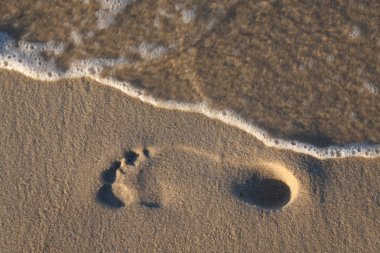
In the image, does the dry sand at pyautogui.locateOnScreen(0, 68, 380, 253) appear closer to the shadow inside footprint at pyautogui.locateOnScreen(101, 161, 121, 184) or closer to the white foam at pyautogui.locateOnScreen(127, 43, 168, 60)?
the shadow inside footprint at pyautogui.locateOnScreen(101, 161, 121, 184)

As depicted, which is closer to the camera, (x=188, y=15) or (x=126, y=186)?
(x=126, y=186)

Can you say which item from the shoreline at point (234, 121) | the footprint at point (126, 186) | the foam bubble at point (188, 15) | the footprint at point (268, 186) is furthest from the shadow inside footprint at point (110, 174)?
the foam bubble at point (188, 15)

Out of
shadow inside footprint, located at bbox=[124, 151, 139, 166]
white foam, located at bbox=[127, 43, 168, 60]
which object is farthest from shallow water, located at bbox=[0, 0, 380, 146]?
shadow inside footprint, located at bbox=[124, 151, 139, 166]

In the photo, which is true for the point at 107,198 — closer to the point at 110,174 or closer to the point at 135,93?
the point at 110,174

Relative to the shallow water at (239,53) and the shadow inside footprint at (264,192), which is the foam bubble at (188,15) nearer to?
the shallow water at (239,53)

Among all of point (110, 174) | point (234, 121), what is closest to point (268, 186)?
point (234, 121)

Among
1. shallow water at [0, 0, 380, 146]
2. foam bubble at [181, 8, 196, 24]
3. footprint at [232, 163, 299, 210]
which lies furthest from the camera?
foam bubble at [181, 8, 196, 24]

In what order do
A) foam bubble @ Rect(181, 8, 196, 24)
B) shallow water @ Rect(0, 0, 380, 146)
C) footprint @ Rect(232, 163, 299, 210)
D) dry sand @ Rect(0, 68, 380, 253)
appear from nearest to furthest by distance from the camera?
dry sand @ Rect(0, 68, 380, 253), footprint @ Rect(232, 163, 299, 210), shallow water @ Rect(0, 0, 380, 146), foam bubble @ Rect(181, 8, 196, 24)
